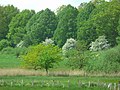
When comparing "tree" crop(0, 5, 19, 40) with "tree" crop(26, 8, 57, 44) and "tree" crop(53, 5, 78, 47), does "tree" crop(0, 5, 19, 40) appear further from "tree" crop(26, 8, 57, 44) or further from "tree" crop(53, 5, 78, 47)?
"tree" crop(53, 5, 78, 47)

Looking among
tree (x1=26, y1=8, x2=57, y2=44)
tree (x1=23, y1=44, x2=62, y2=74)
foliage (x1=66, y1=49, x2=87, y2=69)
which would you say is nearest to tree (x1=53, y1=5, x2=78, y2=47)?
tree (x1=26, y1=8, x2=57, y2=44)

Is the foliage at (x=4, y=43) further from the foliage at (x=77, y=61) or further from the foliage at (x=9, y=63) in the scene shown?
the foliage at (x=77, y=61)

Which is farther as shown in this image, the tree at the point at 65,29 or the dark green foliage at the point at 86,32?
the tree at the point at 65,29

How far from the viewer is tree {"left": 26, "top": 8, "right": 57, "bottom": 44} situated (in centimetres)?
9838

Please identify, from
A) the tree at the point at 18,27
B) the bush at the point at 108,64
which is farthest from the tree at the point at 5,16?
the bush at the point at 108,64

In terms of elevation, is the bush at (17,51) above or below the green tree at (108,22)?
below

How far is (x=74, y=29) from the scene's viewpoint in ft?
306

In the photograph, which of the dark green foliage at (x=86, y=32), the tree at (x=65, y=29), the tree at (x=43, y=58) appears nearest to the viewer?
the tree at (x=43, y=58)

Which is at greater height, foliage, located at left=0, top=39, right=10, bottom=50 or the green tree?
the green tree

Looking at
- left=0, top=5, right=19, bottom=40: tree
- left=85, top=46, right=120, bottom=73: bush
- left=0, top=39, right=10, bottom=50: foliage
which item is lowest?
left=85, top=46, right=120, bottom=73: bush

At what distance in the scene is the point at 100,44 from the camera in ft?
264

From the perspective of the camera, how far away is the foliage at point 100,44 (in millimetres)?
80375

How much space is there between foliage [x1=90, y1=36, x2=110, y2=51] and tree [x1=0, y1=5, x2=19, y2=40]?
135 feet

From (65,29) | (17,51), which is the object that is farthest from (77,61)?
(65,29)
